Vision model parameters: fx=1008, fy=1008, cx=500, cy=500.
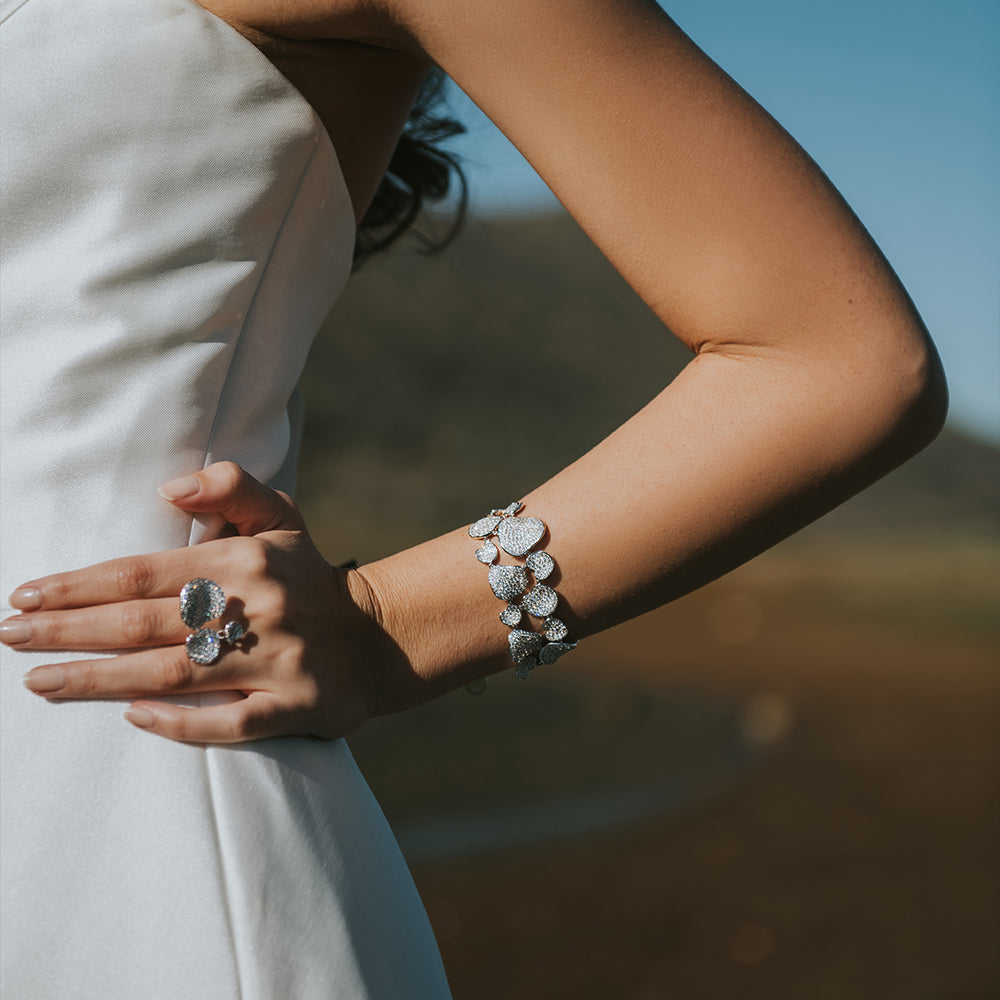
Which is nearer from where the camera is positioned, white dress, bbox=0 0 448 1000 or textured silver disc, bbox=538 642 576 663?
white dress, bbox=0 0 448 1000

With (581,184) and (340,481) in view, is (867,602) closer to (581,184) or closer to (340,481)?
(340,481)

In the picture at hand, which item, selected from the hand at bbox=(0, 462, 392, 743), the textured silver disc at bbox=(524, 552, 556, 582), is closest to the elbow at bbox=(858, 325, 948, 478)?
the textured silver disc at bbox=(524, 552, 556, 582)

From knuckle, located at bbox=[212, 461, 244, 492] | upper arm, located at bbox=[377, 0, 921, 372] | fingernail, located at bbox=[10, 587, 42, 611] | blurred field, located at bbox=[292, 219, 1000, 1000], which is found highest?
upper arm, located at bbox=[377, 0, 921, 372]

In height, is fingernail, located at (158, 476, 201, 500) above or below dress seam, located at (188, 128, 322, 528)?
below

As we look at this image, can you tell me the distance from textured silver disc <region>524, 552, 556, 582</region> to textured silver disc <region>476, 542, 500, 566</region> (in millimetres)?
27

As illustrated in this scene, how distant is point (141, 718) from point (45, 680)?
7 centimetres

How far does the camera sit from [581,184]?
2.35 feet

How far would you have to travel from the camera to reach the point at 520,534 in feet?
2.60

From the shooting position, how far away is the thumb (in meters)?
0.72

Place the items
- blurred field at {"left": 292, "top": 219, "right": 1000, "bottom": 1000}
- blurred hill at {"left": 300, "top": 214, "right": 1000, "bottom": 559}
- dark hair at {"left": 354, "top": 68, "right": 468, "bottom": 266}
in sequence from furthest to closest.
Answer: blurred hill at {"left": 300, "top": 214, "right": 1000, "bottom": 559}
blurred field at {"left": 292, "top": 219, "right": 1000, "bottom": 1000}
dark hair at {"left": 354, "top": 68, "right": 468, "bottom": 266}

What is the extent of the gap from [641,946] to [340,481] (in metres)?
18.2

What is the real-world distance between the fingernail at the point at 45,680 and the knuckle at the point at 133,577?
0.22 feet

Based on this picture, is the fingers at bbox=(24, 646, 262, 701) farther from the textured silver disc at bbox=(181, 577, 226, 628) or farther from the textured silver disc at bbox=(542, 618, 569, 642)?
the textured silver disc at bbox=(542, 618, 569, 642)

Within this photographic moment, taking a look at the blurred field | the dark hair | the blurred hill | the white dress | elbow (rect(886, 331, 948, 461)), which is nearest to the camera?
the white dress
